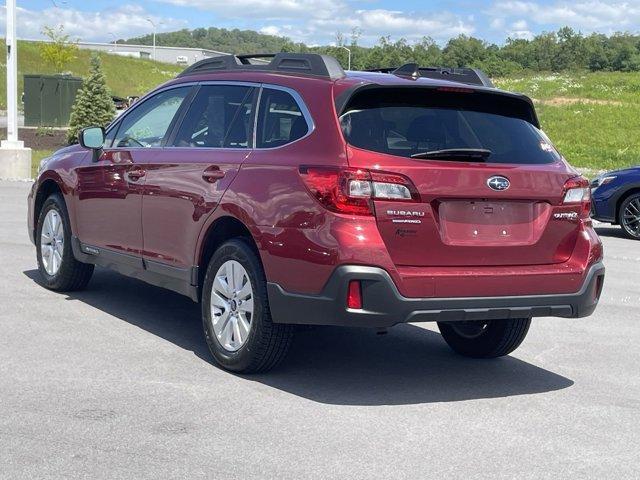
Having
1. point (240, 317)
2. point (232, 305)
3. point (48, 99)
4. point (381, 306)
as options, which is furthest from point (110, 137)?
point (48, 99)

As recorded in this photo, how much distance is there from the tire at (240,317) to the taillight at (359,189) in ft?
2.42

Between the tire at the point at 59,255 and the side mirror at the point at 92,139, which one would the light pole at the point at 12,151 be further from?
the side mirror at the point at 92,139

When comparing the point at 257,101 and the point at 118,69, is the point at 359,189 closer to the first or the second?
the point at 257,101

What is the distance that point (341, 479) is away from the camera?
4379 mm

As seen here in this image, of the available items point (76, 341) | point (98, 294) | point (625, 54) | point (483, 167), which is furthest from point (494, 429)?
point (625, 54)

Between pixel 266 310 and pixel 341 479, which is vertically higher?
pixel 266 310

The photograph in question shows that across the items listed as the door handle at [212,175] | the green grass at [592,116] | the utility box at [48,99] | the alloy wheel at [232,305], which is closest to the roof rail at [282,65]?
the door handle at [212,175]

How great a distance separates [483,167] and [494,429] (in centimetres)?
145

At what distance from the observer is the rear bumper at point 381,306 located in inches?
212

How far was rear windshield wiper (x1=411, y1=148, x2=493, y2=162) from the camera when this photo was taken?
5.63 meters

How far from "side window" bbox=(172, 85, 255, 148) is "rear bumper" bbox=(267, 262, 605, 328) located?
1190 millimetres

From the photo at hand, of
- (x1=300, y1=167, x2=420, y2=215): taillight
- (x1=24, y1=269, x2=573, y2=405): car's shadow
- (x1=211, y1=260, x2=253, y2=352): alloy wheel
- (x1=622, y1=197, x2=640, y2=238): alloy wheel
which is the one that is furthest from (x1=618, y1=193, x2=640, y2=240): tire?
(x1=300, y1=167, x2=420, y2=215): taillight

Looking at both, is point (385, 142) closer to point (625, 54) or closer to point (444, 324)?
point (444, 324)

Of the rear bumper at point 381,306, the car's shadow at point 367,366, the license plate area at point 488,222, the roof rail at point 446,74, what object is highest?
the roof rail at point 446,74
